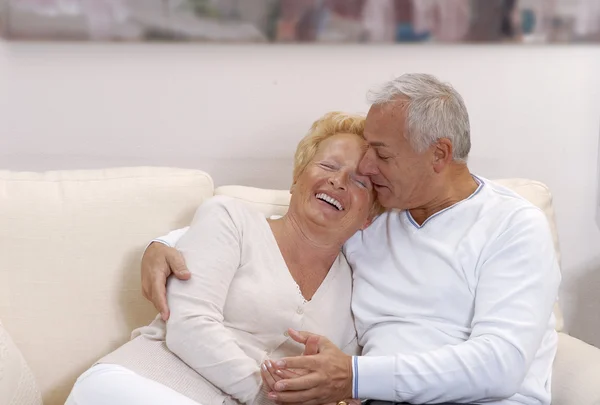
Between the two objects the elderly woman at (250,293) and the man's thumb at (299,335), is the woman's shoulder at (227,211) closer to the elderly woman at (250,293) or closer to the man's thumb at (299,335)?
the elderly woman at (250,293)

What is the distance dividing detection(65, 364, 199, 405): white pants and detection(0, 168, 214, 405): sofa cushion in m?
0.42

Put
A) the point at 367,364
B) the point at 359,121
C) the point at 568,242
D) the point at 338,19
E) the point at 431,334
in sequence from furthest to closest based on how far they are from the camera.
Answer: the point at 568,242, the point at 338,19, the point at 359,121, the point at 431,334, the point at 367,364

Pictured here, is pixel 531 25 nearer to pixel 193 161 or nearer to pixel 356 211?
pixel 356 211

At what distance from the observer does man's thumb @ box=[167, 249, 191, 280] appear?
5.59 feet

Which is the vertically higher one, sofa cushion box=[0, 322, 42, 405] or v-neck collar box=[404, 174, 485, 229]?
v-neck collar box=[404, 174, 485, 229]

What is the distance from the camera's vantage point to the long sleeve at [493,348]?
5.34ft

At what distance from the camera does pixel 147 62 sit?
241cm

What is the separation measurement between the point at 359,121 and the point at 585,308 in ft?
3.89

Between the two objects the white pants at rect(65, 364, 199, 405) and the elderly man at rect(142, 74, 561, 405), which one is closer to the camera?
the white pants at rect(65, 364, 199, 405)

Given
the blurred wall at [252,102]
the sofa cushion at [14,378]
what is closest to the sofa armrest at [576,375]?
the blurred wall at [252,102]

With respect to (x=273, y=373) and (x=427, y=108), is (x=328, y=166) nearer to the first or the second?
(x=427, y=108)

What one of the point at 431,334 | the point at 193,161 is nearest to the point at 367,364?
the point at 431,334

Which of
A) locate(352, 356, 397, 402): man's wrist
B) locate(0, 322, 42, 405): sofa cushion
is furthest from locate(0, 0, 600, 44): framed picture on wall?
locate(352, 356, 397, 402): man's wrist

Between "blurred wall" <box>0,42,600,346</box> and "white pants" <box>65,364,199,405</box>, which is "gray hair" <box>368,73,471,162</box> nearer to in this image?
"blurred wall" <box>0,42,600,346</box>
